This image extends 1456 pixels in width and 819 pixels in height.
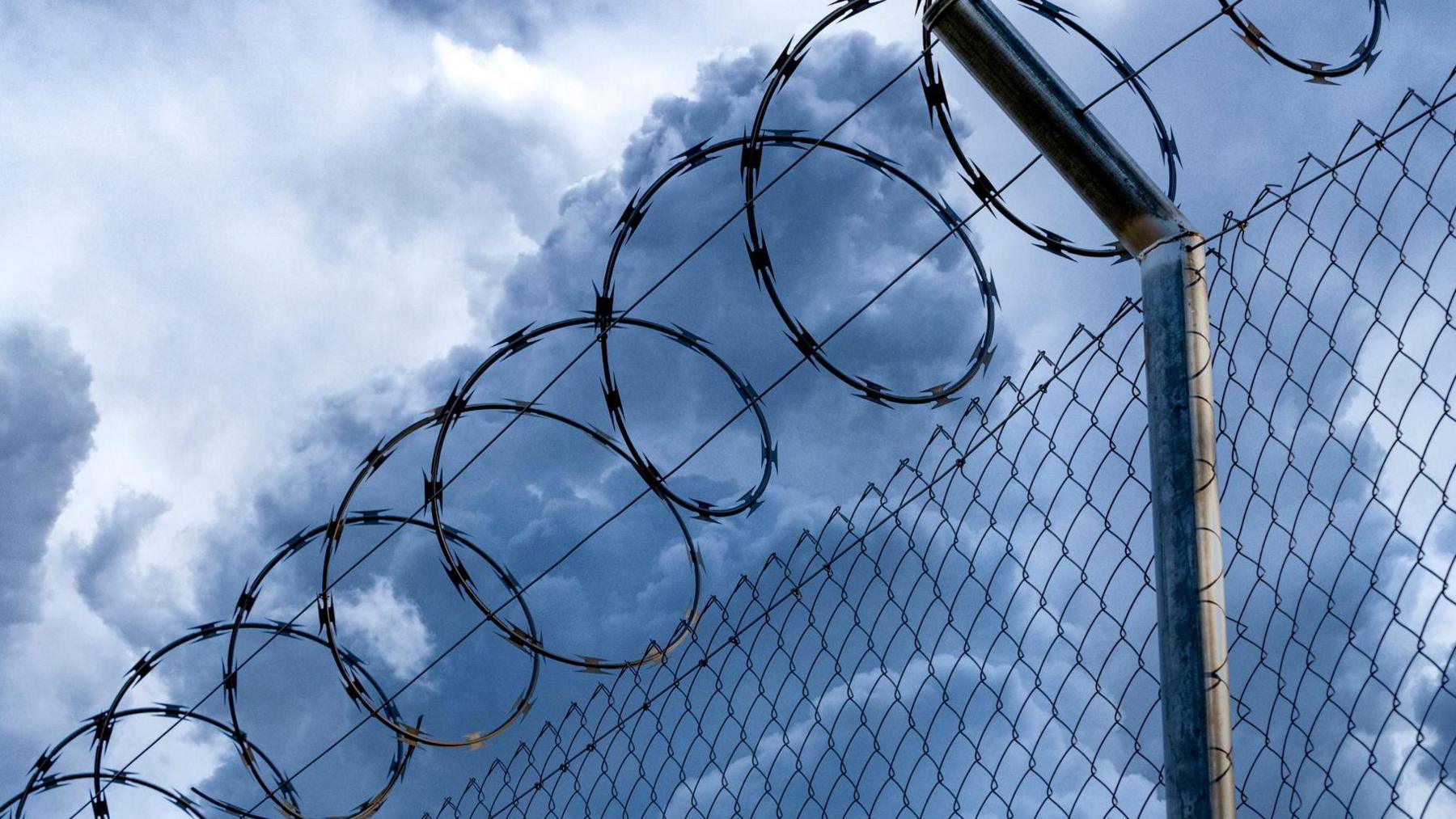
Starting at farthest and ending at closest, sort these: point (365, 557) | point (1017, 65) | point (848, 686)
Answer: point (365, 557), point (848, 686), point (1017, 65)

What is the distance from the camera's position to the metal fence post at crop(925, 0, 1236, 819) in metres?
3.49

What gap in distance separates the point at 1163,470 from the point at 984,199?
1.40 metres

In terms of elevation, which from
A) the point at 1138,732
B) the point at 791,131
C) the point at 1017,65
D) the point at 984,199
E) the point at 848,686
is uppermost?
the point at 791,131

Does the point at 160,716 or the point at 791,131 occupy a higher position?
the point at 160,716

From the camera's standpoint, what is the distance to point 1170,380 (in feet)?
12.2

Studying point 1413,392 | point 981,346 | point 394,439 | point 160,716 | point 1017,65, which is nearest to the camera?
point 1413,392

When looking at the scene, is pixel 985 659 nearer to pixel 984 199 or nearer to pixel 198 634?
pixel 984 199

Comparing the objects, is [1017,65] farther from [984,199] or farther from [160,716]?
[160,716]

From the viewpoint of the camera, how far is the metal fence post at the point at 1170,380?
349cm

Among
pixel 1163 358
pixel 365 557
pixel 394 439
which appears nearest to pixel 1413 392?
pixel 1163 358

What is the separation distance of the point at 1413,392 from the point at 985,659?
121 centimetres

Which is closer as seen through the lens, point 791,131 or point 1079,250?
point 1079,250

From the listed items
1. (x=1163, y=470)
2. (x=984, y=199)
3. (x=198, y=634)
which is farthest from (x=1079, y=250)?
(x=198, y=634)

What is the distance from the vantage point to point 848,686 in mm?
4605
